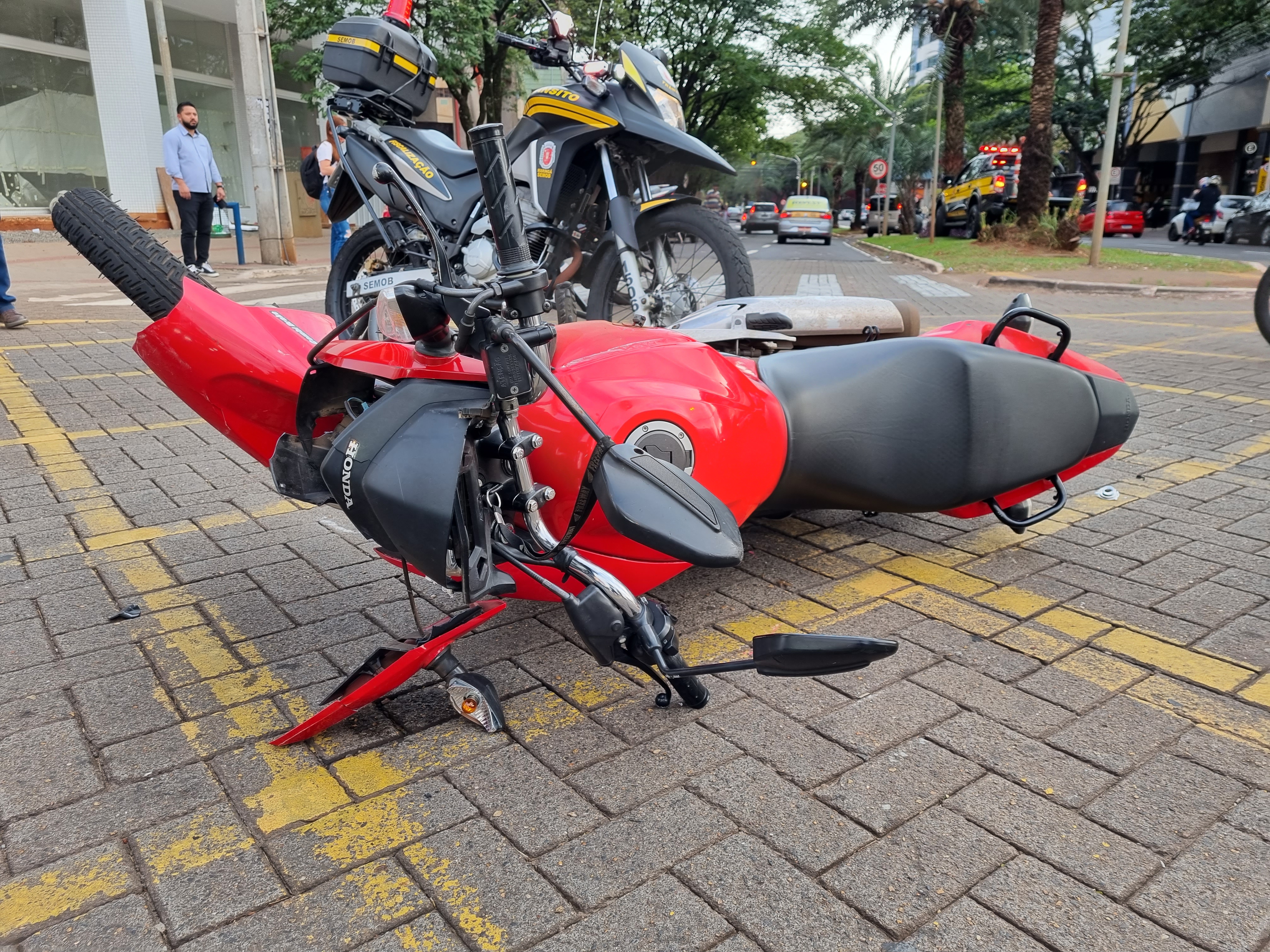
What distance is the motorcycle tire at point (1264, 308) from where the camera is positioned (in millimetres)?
6867

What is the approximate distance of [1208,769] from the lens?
2066 mm

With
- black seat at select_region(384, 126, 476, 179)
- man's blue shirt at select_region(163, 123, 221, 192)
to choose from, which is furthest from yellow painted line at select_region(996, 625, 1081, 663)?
man's blue shirt at select_region(163, 123, 221, 192)

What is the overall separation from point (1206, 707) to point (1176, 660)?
25cm

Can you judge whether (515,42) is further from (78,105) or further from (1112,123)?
(78,105)

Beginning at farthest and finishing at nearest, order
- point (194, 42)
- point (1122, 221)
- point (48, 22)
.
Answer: point (1122, 221) → point (194, 42) → point (48, 22)

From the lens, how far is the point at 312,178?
8.44 meters

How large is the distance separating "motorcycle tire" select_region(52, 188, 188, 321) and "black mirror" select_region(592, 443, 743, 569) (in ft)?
4.58

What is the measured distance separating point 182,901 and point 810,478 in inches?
75.0

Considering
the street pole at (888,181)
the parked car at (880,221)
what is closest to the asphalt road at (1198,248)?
the street pole at (888,181)

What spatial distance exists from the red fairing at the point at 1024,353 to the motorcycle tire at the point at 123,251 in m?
2.23

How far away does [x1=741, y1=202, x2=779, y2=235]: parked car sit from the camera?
46281 millimetres

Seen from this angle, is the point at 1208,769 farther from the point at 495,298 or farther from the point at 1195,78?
the point at 1195,78

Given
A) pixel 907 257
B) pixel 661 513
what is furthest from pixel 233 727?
pixel 907 257

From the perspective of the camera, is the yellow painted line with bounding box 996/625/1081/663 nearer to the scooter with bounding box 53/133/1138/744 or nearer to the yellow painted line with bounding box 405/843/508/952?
the scooter with bounding box 53/133/1138/744
